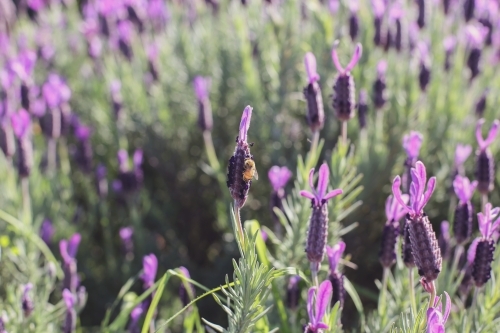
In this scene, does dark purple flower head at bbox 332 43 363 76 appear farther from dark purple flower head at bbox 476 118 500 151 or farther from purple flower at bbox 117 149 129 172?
A: purple flower at bbox 117 149 129 172

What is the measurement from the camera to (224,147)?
7.94 ft

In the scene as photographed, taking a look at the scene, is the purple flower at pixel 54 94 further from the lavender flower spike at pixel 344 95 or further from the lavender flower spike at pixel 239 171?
the lavender flower spike at pixel 239 171

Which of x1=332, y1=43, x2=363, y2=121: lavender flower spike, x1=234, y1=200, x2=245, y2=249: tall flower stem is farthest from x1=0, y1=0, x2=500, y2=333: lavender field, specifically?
x1=234, y1=200, x2=245, y2=249: tall flower stem

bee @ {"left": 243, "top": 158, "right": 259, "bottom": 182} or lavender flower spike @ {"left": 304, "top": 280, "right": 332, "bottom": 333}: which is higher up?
bee @ {"left": 243, "top": 158, "right": 259, "bottom": 182}

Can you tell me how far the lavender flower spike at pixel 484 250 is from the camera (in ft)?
3.26

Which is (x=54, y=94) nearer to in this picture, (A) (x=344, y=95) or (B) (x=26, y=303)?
(B) (x=26, y=303)

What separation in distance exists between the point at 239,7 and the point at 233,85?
410 mm

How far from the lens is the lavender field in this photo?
1.40 metres

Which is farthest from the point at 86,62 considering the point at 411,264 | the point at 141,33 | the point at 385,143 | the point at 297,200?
the point at 411,264

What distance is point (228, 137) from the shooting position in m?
2.41

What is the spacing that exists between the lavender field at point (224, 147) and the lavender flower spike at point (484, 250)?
17 centimetres

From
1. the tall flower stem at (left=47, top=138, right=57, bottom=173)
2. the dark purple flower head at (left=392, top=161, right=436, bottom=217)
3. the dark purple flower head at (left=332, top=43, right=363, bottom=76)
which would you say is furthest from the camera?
the tall flower stem at (left=47, top=138, right=57, bottom=173)

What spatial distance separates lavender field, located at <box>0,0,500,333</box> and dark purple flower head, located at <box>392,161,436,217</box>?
39 centimetres

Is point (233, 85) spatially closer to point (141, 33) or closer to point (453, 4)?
point (141, 33)
